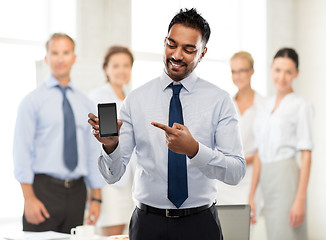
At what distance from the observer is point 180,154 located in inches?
A: 68.1

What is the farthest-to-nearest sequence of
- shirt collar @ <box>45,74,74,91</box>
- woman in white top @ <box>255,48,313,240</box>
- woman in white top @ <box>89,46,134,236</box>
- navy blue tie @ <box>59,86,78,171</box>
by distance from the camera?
woman in white top @ <box>255,48,313,240</box> → woman in white top @ <box>89,46,134,236</box> → shirt collar @ <box>45,74,74,91</box> → navy blue tie @ <box>59,86,78,171</box>

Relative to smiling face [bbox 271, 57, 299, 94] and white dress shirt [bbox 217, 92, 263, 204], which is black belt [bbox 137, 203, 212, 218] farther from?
smiling face [bbox 271, 57, 299, 94]

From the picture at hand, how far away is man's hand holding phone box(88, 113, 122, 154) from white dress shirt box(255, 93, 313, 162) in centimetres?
260

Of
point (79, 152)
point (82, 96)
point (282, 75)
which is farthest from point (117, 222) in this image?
point (282, 75)

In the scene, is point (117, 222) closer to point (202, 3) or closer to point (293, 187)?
point (293, 187)

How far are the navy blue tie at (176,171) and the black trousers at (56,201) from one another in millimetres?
1674

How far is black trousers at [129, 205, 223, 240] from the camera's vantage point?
165 cm

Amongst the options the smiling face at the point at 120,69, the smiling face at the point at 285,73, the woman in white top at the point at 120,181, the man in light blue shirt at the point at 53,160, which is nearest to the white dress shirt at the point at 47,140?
the man in light blue shirt at the point at 53,160

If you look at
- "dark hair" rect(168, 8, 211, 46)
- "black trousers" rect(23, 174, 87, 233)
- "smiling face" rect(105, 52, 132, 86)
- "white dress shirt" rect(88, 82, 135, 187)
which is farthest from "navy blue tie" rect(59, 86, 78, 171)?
"dark hair" rect(168, 8, 211, 46)

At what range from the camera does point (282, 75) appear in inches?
170

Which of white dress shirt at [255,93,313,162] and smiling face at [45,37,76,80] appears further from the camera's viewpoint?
white dress shirt at [255,93,313,162]

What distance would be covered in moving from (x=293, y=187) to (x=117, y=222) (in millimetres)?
1547

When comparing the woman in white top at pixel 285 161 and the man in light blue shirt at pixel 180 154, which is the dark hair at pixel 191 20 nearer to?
the man in light blue shirt at pixel 180 154

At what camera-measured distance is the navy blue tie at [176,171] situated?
167cm
